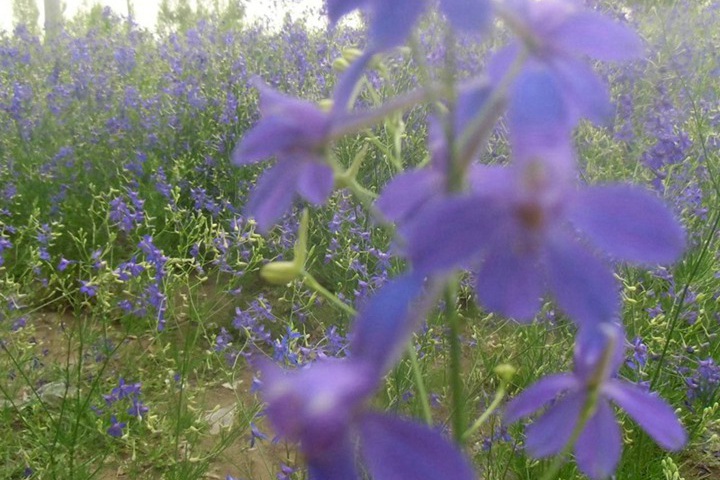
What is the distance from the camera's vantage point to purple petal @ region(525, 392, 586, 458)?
0.57m

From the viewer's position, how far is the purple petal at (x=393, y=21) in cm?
43

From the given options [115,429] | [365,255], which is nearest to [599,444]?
[115,429]

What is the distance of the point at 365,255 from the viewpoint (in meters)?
2.51

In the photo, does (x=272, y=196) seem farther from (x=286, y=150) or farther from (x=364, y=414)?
(x=364, y=414)

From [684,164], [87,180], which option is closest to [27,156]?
[87,180]

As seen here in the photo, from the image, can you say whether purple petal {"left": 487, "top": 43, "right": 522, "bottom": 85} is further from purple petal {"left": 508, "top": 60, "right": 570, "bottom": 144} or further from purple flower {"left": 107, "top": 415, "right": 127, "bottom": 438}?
purple flower {"left": 107, "top": 415, "right": 127, "bottom": 438}

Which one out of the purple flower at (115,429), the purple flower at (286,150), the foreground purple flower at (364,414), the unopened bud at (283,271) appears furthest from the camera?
the purple flower at (115,429)

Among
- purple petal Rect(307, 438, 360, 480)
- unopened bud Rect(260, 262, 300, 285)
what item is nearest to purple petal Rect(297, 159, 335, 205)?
unopened bud Rect(260, 262, 300, 285)

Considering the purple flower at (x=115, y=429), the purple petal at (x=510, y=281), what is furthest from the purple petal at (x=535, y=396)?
the purple flower at (x=115, y=429)

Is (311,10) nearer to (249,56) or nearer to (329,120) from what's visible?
(249,56)

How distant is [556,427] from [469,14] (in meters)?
0.36

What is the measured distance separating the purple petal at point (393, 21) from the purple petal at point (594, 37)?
0.31 feet

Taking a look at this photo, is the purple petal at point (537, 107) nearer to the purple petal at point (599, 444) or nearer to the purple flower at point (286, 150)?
the purple flower at point (286, 150)

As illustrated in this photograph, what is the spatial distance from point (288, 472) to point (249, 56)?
12.1ft
